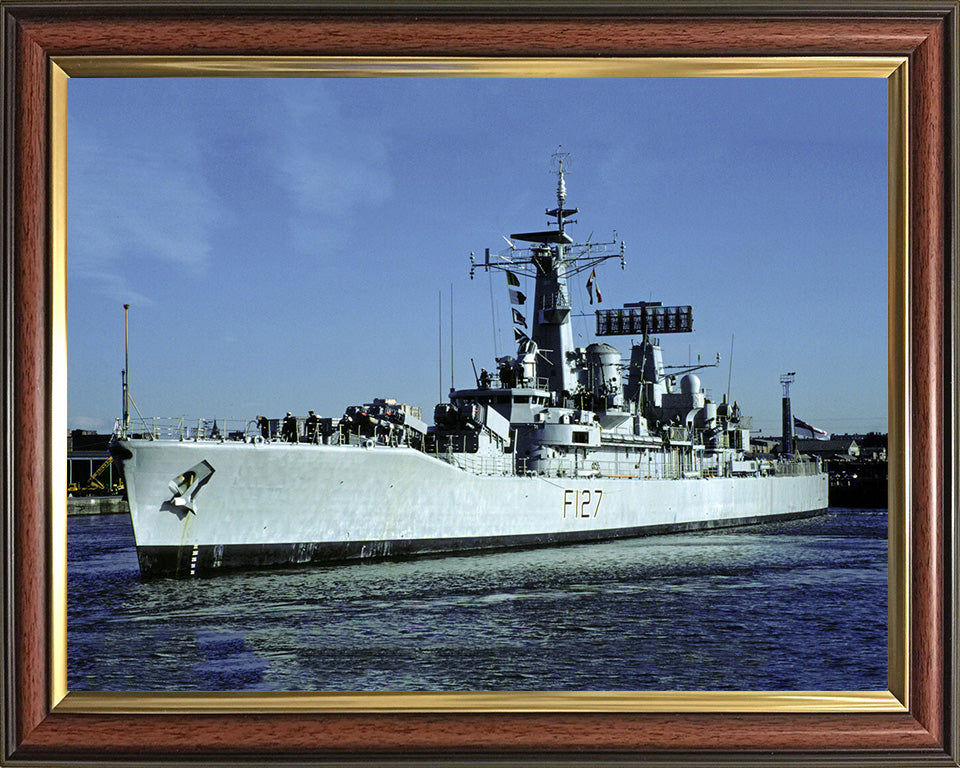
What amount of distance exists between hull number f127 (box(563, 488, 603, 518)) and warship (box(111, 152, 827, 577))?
54mm

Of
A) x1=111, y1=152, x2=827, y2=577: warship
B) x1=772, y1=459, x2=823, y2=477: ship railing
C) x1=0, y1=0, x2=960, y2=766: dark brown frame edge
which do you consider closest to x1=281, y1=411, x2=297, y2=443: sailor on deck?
x1=111, y1=152, x2=827, y2=577: warship

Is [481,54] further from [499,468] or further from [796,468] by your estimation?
[796,468]

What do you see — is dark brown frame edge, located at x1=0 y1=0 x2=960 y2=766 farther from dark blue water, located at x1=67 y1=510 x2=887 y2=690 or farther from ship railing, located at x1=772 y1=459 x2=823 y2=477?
ship railing, located at x1=772 y1=459 x2=823 y2=477

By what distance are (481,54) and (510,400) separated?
21.9m

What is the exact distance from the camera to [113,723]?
148 inches

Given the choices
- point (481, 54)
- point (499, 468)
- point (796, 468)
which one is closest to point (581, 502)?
point (499, 468)

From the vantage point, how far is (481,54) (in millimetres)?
3938

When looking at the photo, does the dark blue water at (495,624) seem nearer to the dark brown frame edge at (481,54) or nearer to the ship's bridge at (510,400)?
the dark brown frame edge at (481,54)

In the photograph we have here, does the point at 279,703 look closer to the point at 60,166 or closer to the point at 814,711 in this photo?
the point at 814,711

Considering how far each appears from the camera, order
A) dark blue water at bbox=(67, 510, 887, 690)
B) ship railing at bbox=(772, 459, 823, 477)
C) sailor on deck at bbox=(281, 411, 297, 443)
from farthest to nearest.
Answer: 1. ship railing at bbox=(772, 459, 823, 477)
2. sailor on deck at bbox=(281, 411, 297, 443)
3. dark blue water at bbox=(67, 510, 887, 690)

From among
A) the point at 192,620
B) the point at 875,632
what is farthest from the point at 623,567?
the point at 875,632

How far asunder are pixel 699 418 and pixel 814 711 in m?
32.5

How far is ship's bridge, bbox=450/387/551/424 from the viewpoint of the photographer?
25.6 meters

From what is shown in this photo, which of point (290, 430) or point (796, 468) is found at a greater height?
point (290, 430)
